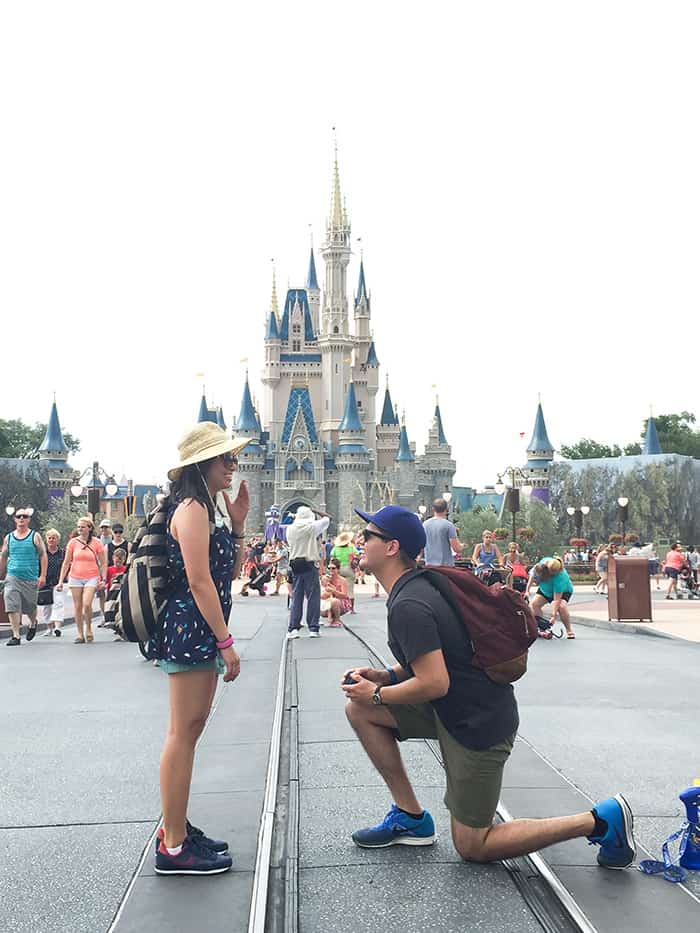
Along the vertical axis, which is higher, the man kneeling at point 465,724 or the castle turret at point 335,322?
the castle turret at point 335,322

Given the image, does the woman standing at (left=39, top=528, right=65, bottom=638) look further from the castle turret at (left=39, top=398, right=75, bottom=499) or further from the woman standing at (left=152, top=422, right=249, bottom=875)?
the castle turret at (left=39, top=398, right=75, bottom=499)

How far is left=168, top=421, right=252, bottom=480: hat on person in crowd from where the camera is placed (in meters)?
3.84

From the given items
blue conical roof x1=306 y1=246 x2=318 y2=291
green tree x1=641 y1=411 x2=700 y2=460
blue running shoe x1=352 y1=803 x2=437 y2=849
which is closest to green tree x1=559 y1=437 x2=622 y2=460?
green tree x1=641 y1=411 x2=700 y2=460

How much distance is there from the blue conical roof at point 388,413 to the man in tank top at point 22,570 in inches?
3588

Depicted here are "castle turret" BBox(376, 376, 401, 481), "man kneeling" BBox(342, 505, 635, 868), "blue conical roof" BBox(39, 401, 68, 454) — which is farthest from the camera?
"castle turret" BBox(376, 376, 401, 481)

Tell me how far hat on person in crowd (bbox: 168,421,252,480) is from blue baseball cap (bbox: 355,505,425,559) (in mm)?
562

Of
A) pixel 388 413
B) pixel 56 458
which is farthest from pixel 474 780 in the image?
pixel 388 413

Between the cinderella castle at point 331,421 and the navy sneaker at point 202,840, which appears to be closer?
the navy sneaker at point 202,840

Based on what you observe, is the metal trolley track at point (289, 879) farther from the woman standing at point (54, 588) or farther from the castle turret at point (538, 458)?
the castle turret at point (538, 458)

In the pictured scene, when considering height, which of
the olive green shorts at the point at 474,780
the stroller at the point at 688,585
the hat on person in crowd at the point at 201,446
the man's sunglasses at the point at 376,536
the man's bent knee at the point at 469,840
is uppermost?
the hat on person in crowd at the point at 201,446

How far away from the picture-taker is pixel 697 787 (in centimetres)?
380

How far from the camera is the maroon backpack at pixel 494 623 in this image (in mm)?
3645

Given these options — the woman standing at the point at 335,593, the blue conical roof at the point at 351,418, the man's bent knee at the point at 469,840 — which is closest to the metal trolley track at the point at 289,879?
the man's bent knee at the point at 469,840

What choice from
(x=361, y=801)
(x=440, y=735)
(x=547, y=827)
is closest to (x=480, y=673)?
(x=440, y=735)
